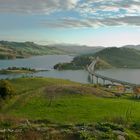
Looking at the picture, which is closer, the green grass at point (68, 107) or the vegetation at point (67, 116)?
the vegetation at point (67, 116)

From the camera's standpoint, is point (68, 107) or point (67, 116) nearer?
point (67, 116)

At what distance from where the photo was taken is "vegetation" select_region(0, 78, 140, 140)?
22.4 meters

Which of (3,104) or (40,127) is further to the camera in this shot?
(3,104)

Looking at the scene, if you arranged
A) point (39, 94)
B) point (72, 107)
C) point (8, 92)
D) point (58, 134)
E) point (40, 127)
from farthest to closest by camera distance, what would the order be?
point (39, 94), point (8, 92), point (72, 107), point (40, 127), point (58, 134)

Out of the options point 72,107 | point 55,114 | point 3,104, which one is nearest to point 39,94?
point 3,104

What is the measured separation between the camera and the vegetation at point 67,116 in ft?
73.6

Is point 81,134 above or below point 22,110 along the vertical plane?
above

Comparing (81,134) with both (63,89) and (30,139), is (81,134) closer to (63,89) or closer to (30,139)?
(30,139)

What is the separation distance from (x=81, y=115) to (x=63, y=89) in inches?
1047

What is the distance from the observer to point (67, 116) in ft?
133

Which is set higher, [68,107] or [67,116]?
[67,116]

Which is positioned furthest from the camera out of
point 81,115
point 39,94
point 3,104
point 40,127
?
point 39,94

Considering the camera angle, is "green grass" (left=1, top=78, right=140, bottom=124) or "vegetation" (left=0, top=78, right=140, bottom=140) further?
"green grass" (left=1, top=78, right=140, bottom=124)

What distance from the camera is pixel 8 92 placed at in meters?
58.0
